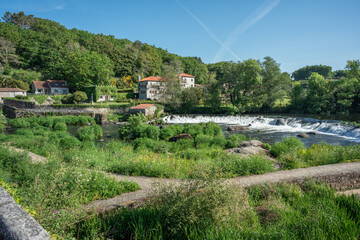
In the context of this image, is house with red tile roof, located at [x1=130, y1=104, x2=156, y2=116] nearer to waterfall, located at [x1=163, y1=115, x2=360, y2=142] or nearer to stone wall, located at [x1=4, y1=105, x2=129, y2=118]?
waterfall, located at [x1=163, y1=115, x2=360, y2=142]

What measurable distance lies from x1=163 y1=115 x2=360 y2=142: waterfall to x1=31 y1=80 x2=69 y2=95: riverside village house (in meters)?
36.6

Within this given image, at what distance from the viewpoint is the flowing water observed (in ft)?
81.7

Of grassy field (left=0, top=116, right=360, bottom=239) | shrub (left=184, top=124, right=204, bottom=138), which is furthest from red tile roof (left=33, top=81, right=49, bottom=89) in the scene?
grassy field (left=0, top=116, right=360, bottom=239)

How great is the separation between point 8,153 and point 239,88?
47669mm

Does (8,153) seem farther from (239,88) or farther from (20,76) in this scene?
(20,76)

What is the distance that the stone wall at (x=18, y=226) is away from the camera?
2309mm

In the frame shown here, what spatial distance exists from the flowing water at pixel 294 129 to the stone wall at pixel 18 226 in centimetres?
2350

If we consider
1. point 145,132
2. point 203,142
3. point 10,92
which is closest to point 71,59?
point 10,92

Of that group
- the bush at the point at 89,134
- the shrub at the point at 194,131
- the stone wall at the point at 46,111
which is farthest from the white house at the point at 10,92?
the shrub at the point at 194,131

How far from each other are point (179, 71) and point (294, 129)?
127ft

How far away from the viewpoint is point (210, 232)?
3.56m

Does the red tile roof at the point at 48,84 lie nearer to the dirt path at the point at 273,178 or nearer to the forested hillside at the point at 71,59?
the forested hillside at the point at 71,59

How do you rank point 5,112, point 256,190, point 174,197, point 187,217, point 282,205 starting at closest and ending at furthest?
point 187,217 → point 174,197 → point 282,205 → point 256,190 → point 5,112

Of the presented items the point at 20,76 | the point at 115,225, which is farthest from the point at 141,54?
the point at 115,225
